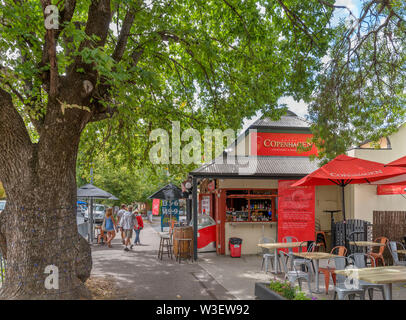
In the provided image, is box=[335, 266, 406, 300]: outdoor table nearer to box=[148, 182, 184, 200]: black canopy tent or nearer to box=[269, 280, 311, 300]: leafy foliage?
box=[269, 280, 311, 300]: leafy foliage

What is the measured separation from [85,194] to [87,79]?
35.4 feet

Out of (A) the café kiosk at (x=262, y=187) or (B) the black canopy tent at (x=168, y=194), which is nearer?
(A) the café kiosk at (x=262, y=187)

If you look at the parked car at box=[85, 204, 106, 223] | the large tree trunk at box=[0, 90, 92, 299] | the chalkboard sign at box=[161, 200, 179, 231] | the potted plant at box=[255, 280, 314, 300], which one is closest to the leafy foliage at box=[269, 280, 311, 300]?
the potted plant at box=[255, 280, 314, 300]

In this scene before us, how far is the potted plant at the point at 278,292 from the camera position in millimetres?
5020

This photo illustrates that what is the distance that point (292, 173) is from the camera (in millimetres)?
13023

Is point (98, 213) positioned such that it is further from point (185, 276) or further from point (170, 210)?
point (185, 276)

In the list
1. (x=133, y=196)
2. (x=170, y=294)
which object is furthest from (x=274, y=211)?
(x=133, y=196)

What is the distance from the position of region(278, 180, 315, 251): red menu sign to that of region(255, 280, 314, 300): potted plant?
6.94m

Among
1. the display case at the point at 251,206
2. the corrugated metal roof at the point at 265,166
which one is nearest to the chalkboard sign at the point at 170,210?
the display case at the point at 251,206

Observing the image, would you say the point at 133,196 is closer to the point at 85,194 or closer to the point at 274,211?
the point at 85,194

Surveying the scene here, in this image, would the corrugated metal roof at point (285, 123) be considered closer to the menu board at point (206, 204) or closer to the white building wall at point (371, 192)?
the white building wall at point (371, 192)

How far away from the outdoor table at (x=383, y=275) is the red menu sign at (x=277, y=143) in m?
8.84

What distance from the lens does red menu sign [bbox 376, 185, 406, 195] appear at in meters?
12.3
